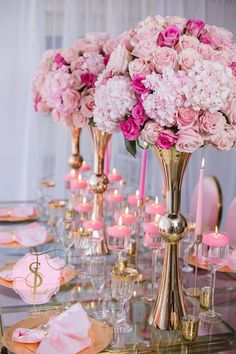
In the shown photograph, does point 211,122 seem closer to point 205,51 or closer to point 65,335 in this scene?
point 205,51

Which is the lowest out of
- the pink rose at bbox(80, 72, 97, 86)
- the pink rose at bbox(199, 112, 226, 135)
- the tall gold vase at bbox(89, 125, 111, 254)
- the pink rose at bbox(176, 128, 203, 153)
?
the tall gold vase at bbox(89, 125, 111, 254)

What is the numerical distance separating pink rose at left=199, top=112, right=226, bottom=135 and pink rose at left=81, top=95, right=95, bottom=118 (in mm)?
743

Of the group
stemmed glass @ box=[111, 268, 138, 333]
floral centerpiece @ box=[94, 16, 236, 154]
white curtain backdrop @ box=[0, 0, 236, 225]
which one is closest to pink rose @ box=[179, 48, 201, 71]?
floral centerpiece @ box=[94, 16, 236, 154]

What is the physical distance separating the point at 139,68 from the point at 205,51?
6.5 inches

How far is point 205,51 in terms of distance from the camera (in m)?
1.35

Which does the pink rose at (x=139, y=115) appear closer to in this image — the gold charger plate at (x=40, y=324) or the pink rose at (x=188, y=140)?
the pink rose at (x=188, y=140)

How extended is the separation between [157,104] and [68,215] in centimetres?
112

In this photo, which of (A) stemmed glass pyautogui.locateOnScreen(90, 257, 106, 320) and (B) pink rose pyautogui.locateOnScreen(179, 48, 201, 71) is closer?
(B) pink rose pyautogui.locateOnScreen(179, 48, 201, 71)

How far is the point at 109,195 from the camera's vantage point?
227 cm

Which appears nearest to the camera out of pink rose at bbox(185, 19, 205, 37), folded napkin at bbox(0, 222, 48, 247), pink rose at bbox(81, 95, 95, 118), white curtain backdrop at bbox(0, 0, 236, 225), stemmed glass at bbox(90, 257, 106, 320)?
pink rose at bbox(185, 19, 205, 37)

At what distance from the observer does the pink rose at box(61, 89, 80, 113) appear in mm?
2033

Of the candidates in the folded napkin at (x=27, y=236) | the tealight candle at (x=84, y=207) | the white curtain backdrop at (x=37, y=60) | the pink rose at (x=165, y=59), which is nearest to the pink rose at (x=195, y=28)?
the pink rose at (x=165, y=59)

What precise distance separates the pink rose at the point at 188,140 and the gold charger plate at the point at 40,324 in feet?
1.62

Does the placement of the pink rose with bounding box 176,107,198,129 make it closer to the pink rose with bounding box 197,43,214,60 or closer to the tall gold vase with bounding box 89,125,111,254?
the pink rose with bounding box 197,43,214,60
